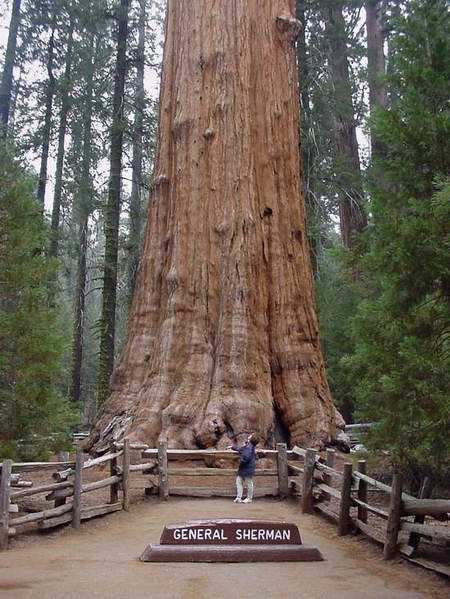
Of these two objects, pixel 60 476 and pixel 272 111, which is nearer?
pixel 60 476

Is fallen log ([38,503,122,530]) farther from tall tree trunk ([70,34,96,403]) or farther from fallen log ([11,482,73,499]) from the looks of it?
tall tree trunk ([70,34,96,403])

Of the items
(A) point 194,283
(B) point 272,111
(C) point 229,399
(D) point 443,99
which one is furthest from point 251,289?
(D) point 443,99

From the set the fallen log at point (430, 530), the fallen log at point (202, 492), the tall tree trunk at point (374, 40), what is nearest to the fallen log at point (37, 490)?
the fallen log at point (202, 492)

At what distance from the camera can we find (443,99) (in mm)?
6777

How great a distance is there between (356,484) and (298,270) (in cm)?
590

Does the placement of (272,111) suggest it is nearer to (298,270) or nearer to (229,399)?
(298,270)

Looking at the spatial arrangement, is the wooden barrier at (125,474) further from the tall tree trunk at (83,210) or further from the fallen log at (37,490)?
the tall tree trunk at (83,210)

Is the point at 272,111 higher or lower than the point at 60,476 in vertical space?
higher

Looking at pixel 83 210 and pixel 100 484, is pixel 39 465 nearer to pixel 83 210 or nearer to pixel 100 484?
pixel 100 484

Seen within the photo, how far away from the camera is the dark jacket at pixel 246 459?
9.66 metres

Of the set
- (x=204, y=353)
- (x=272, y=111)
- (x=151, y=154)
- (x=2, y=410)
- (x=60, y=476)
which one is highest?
(x=151, y=154)

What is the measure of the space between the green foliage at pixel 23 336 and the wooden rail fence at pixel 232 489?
54.1 inches

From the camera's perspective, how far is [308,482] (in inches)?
376

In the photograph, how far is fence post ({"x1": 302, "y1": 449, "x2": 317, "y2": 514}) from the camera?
9477mm
